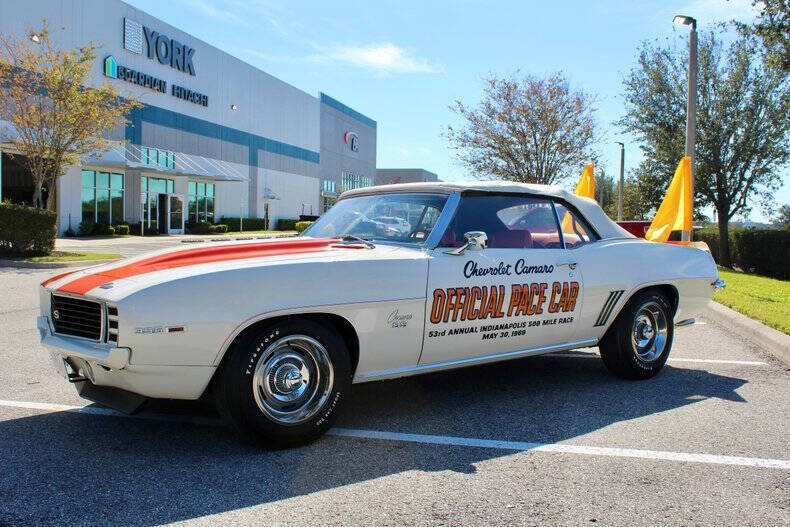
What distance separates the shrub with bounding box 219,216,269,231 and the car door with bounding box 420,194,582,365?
4198 cm

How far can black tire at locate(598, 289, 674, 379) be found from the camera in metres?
5.43

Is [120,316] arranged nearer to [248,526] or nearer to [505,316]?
[248,526]

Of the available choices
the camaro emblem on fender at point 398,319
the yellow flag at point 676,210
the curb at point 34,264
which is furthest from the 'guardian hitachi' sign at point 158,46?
the camaro emblem on fender at point 398,319

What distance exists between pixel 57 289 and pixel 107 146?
20972mm

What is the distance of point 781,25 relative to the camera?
1088cm

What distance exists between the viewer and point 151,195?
123ft

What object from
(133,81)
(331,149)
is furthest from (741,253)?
(331,149)

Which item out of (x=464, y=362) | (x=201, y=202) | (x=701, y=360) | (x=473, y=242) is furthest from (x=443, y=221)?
(x=201, y=202)

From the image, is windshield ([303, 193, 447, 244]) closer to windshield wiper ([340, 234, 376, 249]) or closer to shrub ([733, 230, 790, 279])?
windshield wiper ([340, 234, 376, 249])

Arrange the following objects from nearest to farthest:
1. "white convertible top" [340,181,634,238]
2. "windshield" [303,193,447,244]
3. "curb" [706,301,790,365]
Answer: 1. "windshield" [303,193,447,244]
2. "white convertible top" [340,181,634,238]
3. "curb" [706,301,790,365]

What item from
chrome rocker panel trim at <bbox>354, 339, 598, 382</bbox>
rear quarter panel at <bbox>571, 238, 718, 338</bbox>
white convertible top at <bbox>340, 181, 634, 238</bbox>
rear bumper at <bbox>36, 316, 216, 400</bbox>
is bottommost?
chrome rocker panel trim at <bbox>354, 339, 598, 382</bbox>

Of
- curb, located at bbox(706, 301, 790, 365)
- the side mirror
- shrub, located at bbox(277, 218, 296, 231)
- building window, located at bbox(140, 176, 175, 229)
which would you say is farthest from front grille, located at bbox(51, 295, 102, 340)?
shrub, located at bbox(277, 218, 296, 231)

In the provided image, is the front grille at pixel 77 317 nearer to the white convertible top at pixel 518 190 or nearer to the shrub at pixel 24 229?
the white convertible top at pixel 518 190

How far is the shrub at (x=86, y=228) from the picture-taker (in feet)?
102
